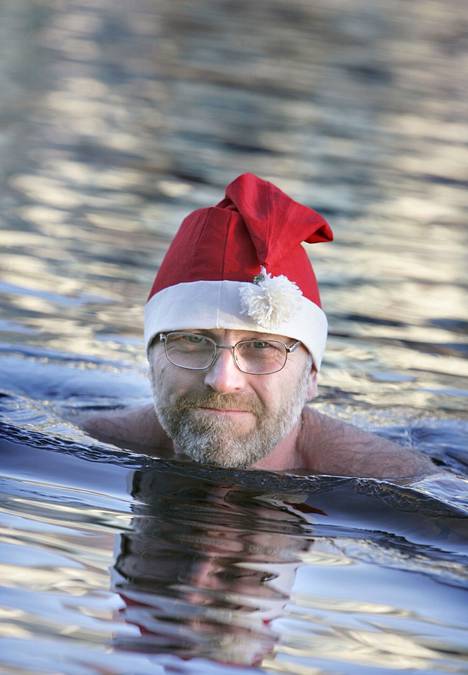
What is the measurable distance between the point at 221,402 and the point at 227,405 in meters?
0.03

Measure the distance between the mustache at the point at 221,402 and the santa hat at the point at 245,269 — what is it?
259mm

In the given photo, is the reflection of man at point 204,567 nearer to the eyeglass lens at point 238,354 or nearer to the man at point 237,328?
the man at point 237,328

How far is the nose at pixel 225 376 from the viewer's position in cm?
500

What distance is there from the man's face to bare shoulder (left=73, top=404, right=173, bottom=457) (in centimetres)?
53

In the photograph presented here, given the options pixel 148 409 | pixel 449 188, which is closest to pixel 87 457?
pixel 148 409

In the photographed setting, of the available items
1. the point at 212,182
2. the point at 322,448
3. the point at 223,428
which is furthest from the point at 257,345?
the point at 212,182

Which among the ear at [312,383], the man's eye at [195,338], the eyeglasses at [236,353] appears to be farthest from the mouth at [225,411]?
the ear at [312,383]

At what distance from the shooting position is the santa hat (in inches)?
202

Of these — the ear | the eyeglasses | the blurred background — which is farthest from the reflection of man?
the blurred background

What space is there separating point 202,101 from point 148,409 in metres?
14.7

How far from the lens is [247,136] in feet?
57.4

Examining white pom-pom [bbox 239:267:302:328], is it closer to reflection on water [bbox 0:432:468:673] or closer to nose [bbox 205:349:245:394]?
nose [bbox 205:349:245:394]

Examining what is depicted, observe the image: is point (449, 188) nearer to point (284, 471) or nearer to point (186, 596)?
point (284, 471)

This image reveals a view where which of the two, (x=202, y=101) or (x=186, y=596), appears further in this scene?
(x=202, y=101)
